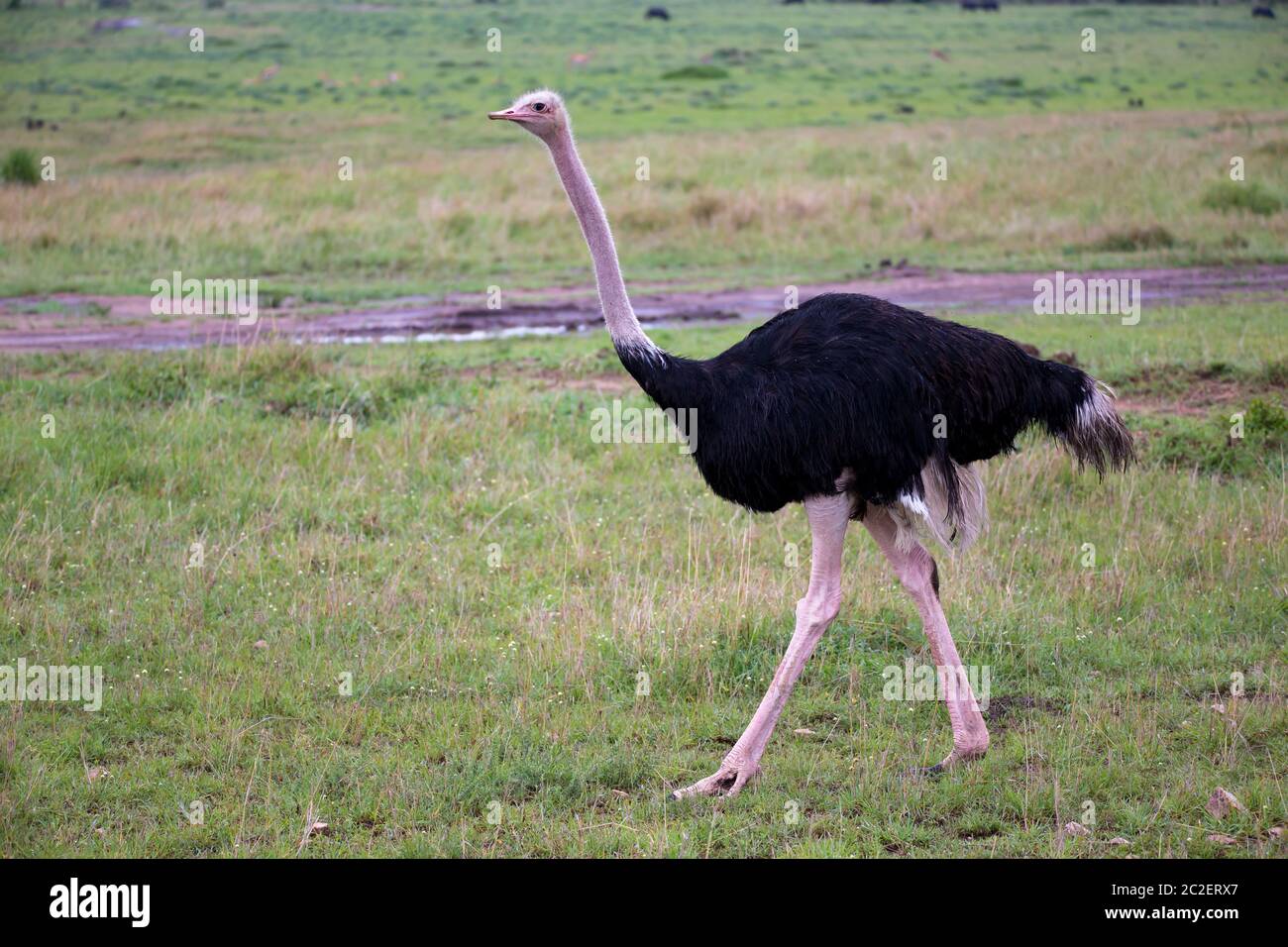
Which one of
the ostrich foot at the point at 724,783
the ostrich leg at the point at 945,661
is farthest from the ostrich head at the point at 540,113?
the ostrich foot at the point at 724,783

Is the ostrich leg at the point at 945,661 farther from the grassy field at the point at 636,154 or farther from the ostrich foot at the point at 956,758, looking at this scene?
the grassy field at the point at 636,154

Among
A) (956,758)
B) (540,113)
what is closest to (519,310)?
(540,113)

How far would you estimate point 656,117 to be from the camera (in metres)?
31.1

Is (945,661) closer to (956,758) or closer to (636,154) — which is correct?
(956,758)

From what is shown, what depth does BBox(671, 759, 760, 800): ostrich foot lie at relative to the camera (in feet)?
17.4

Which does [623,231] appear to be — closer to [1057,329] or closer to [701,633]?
[1057,329]

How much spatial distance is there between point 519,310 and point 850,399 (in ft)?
33.2

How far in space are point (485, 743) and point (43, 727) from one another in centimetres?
184

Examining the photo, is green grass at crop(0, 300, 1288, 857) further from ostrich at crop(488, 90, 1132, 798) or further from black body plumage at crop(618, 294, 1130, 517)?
black body plumage at crop(618, 294, 1130, 517)

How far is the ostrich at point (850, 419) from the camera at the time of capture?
16.9ft

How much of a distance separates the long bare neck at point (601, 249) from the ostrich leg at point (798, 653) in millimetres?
939

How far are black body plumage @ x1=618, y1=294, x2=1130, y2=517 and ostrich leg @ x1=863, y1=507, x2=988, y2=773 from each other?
0.29 meters

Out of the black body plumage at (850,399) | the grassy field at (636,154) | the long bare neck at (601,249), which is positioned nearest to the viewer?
the black body plumage at (850,399)

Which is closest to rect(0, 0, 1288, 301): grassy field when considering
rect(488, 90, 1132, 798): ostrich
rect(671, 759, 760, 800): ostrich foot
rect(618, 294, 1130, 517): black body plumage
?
rect(488, 90, 1132, 798): ostrich
